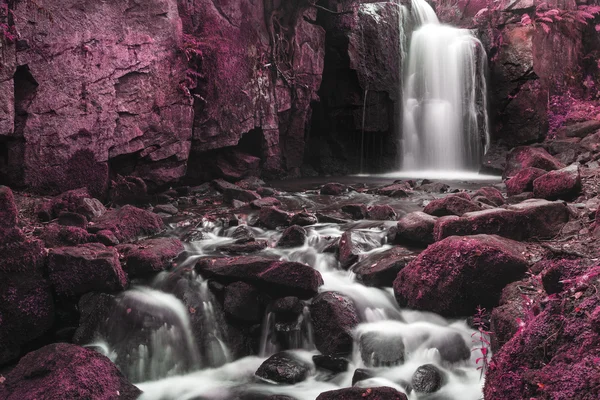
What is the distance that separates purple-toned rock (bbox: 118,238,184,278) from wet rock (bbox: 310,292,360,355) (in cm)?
220

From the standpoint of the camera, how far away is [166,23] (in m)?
10.3

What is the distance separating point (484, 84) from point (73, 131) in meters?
14.1

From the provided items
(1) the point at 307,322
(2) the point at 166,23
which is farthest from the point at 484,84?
(1) the point at 307,322

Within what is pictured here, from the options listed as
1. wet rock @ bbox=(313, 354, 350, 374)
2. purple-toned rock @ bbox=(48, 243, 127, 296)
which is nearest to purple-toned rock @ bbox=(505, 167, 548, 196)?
wet rock @ bbox=(313, 354, 350, 374)

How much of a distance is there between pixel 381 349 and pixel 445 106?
45.0ft

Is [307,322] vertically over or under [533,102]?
under

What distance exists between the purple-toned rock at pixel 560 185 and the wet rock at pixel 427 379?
15.0 ft

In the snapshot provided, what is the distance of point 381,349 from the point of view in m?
4.75

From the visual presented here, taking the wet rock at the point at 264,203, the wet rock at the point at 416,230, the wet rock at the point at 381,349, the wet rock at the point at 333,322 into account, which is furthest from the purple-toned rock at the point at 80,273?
the wet rock at the point at 264,203

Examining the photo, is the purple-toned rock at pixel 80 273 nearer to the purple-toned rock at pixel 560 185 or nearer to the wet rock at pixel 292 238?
the wet rock at pixel 292 238

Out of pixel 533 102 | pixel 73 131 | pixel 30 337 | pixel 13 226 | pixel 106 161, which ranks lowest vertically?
pixel 30 337

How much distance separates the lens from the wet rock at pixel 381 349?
464 centimetres

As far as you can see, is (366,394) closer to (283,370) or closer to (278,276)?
(283,370)

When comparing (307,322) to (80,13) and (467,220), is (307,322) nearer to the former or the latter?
(467,220)
